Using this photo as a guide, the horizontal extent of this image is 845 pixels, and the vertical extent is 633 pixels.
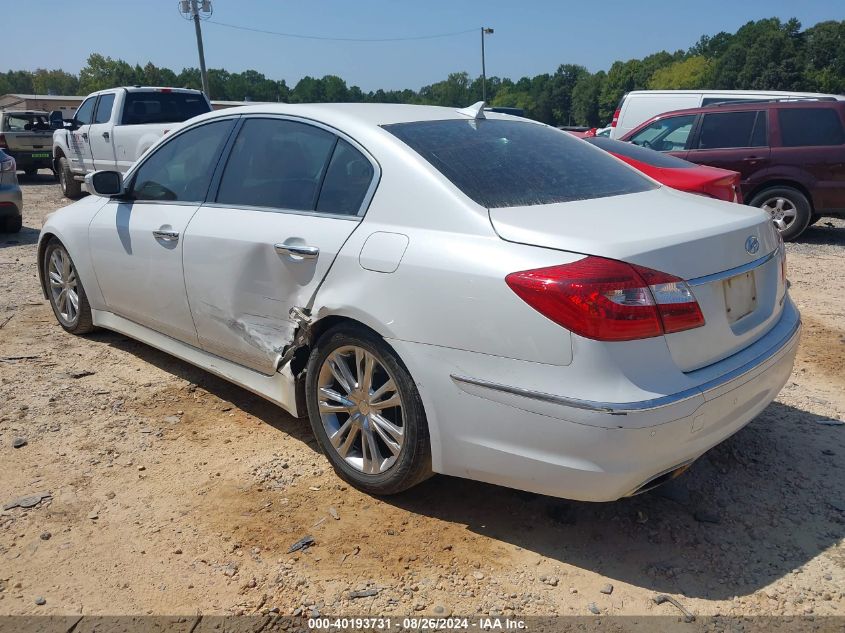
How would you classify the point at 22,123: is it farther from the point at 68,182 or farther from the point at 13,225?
the point at 13,225

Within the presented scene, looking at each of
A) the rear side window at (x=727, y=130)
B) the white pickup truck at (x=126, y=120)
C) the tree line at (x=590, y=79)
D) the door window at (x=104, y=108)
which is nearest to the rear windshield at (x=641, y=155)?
the rear side window at (x=727, y=130)

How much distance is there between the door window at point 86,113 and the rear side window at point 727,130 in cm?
1038

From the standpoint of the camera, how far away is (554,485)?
8.63 ft

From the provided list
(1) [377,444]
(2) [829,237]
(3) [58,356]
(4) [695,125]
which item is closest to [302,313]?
(1) [377,444]

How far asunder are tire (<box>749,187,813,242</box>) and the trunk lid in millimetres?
7070

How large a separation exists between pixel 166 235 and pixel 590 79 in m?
113

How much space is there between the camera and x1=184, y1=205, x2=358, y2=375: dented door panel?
3281 mm

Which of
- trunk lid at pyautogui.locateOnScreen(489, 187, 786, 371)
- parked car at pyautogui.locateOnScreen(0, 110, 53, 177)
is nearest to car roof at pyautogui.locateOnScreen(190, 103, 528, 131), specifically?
trunk lid at pyautogui.locateOnScreen(489, 187, 786, 371)

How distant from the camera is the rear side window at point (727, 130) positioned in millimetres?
9703

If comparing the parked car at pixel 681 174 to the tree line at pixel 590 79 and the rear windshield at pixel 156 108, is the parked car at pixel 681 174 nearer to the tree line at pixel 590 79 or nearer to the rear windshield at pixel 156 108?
the rear windshield at pixel 156 108

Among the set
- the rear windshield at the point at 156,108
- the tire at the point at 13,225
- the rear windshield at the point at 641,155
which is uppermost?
the rear windshield at the point at 156,108

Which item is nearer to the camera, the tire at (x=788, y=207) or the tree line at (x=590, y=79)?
the tire at (x=788, y=207)

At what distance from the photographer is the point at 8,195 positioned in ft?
33.7

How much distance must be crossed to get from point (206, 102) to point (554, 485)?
485 inches
